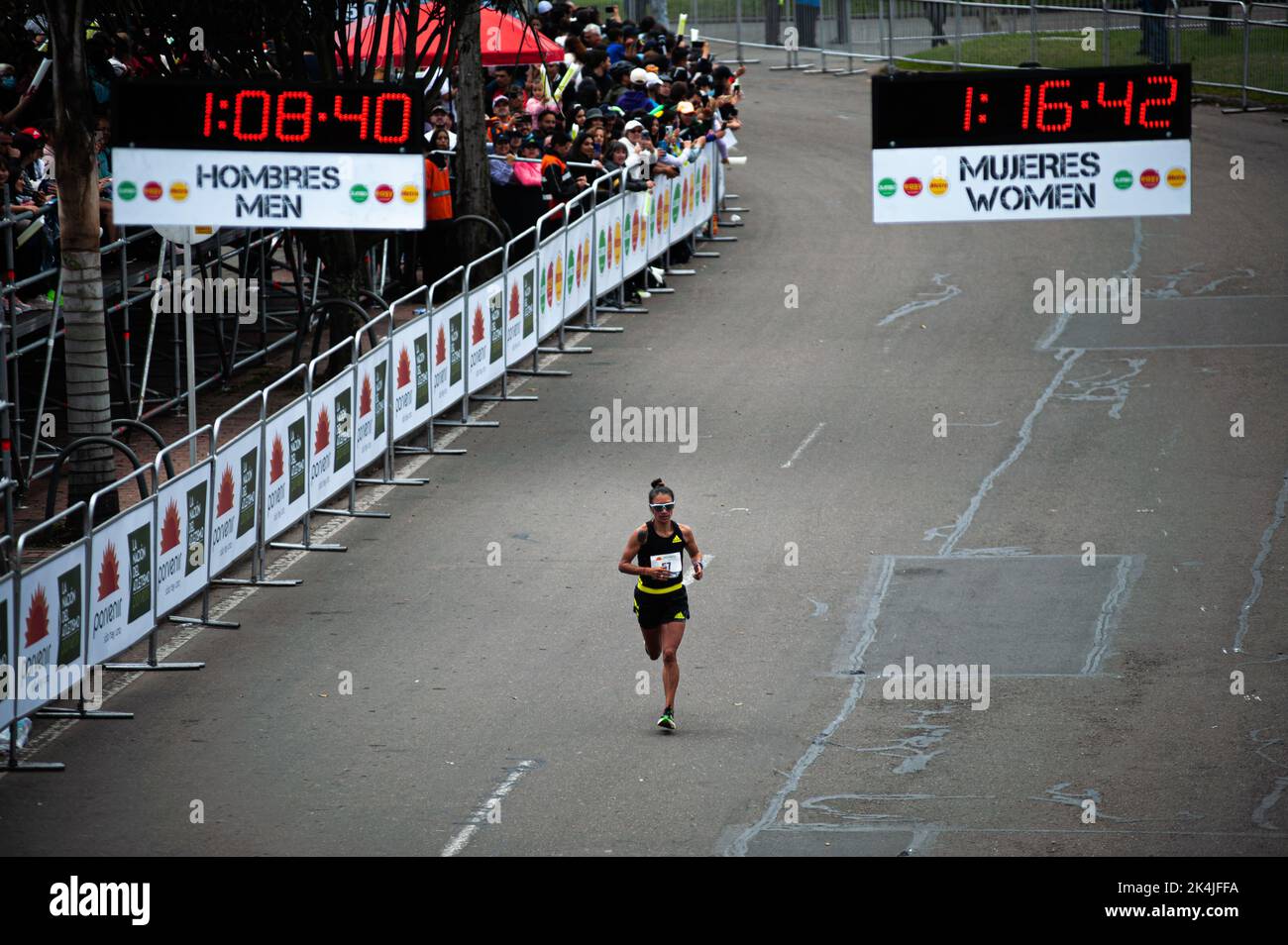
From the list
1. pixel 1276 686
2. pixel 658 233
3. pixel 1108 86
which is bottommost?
pixel 1276 686

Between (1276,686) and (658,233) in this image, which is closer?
(1276,686)

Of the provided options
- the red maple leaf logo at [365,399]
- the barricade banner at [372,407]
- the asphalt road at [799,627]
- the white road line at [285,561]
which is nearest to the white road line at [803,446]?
→ the asphalt road at [799,627]

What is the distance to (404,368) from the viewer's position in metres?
19.8

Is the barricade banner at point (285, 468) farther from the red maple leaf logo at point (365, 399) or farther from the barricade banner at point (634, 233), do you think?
the barricade banner at point (634, 233)

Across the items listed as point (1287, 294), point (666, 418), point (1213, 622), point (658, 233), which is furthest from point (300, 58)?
point (1287, 294)

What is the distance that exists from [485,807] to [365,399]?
7.70m

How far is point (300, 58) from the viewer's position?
68.3ft

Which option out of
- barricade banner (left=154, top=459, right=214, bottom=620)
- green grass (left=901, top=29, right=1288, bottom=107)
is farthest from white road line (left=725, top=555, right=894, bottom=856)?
green grass (left=901, top=29, right=1288, bottom=107)

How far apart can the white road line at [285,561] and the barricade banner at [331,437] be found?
15.3 inches

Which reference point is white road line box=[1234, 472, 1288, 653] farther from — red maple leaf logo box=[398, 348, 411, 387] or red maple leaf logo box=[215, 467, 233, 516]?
red maple leaf logo box=[398, 348, 411, 387]

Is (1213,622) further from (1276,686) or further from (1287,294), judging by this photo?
(1287,294)

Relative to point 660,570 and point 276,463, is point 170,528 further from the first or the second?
point 660,570

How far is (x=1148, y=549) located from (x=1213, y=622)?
1.96 meters

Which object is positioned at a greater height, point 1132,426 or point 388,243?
point 388,243
